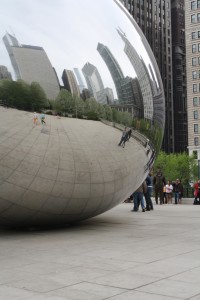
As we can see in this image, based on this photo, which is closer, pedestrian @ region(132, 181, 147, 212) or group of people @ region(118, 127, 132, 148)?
group of people @ region(118, 127, 132, 148)

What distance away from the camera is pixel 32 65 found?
6.84 meters

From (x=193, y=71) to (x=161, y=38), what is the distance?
44349 mm

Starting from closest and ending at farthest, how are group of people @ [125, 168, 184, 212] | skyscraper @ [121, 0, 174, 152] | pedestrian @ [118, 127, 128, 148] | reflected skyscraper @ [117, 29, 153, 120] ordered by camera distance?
pedestrian @ [118, 127, 128, 148]
reflected skyscraper @ [117, 29, 153, 120]
group of people @ [125, 168, 184, 212]
skyscraper @ [121, 0, 174, 152]

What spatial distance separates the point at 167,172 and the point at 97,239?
5828cm

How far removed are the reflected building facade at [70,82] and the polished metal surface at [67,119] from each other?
15mm

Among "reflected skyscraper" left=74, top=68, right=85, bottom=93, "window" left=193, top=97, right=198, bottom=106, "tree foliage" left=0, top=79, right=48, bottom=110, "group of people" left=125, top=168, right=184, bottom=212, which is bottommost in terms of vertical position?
"group of people" left=125, top=168, right=184, bottom=212

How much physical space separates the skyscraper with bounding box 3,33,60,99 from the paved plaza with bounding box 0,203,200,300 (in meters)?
2.38

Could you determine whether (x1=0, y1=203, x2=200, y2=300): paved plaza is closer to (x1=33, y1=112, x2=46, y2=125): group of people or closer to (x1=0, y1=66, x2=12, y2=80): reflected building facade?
(x1=33, y1=112, x2=46, y2=125): group of people

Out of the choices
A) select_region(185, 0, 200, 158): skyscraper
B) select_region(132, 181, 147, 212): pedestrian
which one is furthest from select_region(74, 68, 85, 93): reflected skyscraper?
select_region(185, 0, 200, 158): skyscraper

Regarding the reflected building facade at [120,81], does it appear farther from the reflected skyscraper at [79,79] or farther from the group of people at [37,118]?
the group of people at [37,118]

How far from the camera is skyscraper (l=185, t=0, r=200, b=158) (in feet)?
304

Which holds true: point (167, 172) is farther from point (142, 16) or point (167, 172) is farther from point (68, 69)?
point (142, 16)

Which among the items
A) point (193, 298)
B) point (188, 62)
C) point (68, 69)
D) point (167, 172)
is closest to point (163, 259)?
point (193, 298)

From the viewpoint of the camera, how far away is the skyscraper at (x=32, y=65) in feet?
22.1
